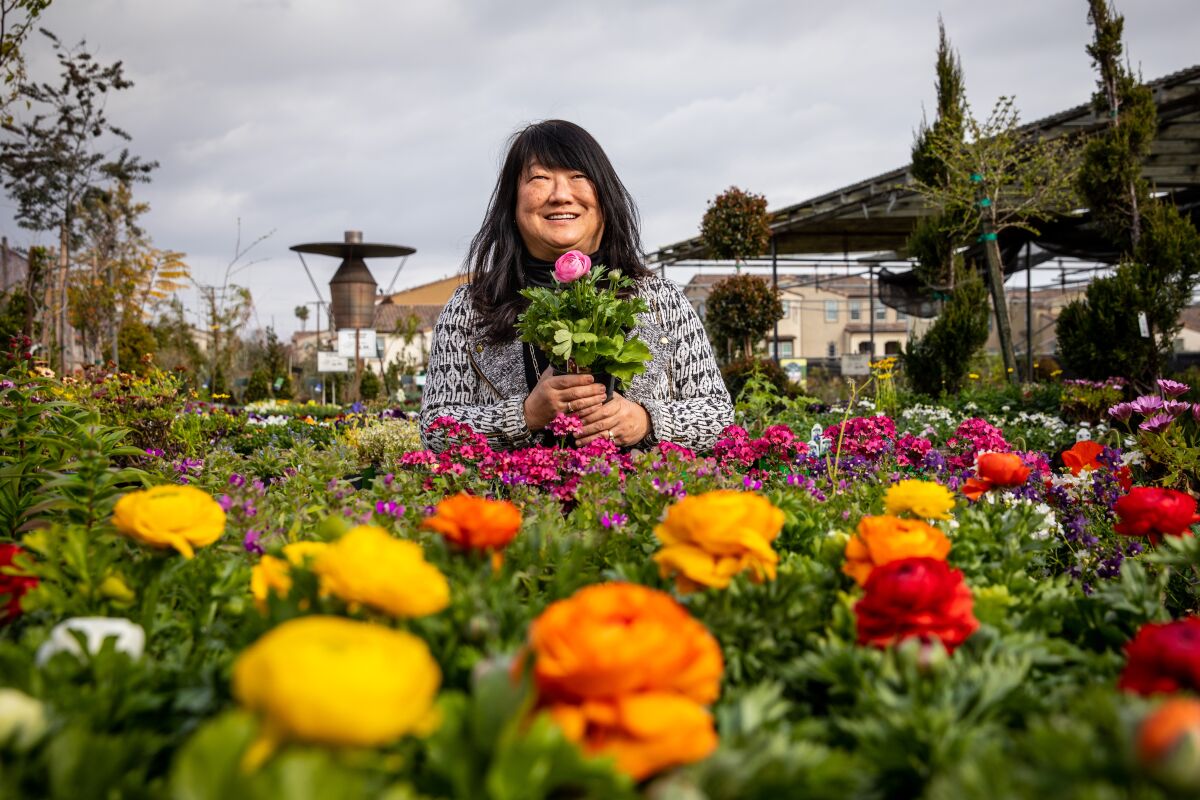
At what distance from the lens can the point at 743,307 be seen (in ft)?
40.3

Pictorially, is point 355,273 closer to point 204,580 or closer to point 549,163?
point 549,163

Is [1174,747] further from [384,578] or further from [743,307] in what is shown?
[743,307]

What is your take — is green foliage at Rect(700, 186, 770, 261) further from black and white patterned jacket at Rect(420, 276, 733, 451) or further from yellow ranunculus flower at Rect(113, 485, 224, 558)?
yellow ranunculus flower at Rect(113, 485, 224, 558)

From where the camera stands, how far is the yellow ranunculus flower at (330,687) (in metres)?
0.36

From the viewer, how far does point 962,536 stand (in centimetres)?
107

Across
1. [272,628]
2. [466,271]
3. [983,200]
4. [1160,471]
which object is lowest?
[1160,471]

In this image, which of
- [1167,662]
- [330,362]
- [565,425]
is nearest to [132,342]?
[330,362]

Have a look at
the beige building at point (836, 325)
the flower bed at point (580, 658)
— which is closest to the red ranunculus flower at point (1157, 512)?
the flower bed at point (580, 658)

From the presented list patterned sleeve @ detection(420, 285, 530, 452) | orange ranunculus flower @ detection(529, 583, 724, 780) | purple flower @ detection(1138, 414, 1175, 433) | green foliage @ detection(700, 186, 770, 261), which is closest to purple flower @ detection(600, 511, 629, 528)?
orange ranunculus flower @ detection(529, 583, 724, 780)

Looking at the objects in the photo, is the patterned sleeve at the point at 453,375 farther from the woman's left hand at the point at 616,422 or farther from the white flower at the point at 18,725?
the white flower at the point at 18,725

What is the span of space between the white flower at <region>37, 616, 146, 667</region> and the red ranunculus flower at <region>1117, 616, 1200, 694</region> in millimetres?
781

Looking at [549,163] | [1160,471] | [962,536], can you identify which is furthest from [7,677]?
[1160,471]

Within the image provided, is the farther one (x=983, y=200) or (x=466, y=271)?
(x=983, y=200)

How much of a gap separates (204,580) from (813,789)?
0.68 metres
